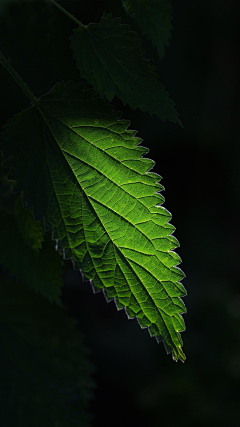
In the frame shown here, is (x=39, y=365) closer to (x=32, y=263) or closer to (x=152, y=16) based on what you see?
(x=32, y=263)

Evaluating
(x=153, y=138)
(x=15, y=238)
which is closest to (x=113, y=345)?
(x=153, y=138)

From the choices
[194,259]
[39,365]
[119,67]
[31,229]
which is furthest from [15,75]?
[194,259]

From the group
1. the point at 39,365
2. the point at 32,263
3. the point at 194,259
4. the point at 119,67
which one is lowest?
the point at 194,259

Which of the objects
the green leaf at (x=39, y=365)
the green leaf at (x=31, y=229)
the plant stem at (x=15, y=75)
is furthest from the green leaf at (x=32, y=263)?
the plant stem at (x=15, y=75)

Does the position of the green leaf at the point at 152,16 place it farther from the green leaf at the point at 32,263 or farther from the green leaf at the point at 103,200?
the green leaf at the point at 32,263

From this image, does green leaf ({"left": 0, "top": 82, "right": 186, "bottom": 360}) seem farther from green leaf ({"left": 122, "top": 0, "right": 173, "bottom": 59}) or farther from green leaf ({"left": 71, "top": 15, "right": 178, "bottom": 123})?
green leaf ({"left": 122, "top": 0, "right": 173, "bottom": 59})

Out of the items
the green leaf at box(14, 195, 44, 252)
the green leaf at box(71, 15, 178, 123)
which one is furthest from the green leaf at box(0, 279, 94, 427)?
the green leaf at box(71, 15, 178, 123)
